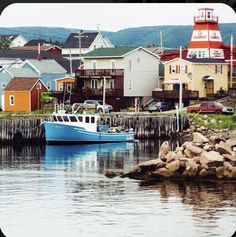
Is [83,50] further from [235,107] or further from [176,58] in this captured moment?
[235,107]

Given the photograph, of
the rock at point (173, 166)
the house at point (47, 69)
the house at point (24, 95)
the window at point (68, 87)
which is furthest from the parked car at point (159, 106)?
the rock at point (173, 166)

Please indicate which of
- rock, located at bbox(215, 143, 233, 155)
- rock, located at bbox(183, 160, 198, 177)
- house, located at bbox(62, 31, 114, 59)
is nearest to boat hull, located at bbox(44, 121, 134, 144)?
rock, located at bbox(215, 143, 233, 155)

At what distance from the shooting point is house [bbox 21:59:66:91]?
23172 mm

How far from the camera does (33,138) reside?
19125 mm

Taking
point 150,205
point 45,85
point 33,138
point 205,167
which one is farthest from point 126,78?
point 150,205

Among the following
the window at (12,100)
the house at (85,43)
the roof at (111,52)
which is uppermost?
the house at (85,43)

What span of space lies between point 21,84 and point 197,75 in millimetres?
4893

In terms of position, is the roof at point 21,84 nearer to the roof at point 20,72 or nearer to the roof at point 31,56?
the roof at point 20,72

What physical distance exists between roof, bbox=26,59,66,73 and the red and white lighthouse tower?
3851 mm

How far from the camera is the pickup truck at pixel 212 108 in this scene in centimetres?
1942

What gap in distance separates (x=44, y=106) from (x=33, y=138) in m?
2.15

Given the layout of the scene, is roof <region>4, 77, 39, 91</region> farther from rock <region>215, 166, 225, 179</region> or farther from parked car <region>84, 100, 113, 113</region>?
rock <region>215, 166, 225, 179</region>

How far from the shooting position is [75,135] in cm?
1969

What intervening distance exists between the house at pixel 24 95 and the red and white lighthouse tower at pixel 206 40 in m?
4.63
